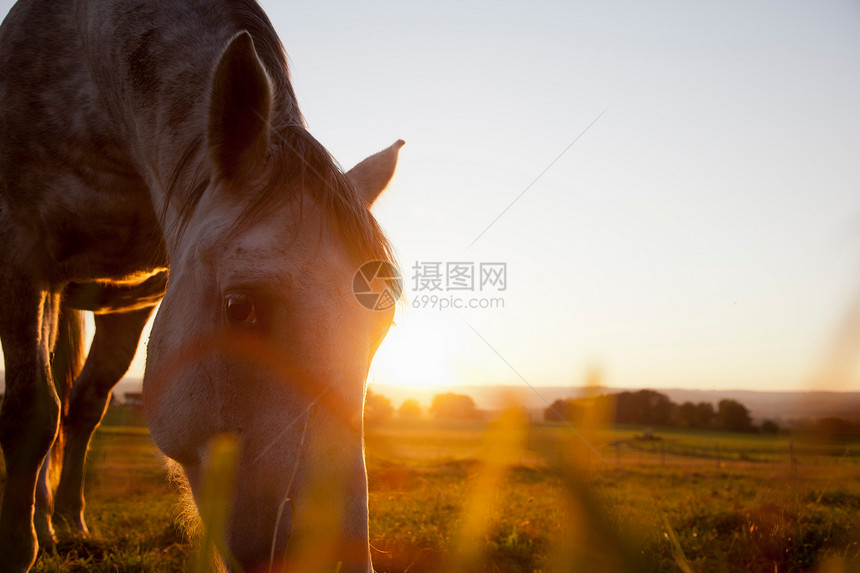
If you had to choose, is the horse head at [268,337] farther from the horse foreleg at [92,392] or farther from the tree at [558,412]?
the horse foreleg at [92,392]

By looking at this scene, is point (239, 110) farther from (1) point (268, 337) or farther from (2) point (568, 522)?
(2) point (568, 522)

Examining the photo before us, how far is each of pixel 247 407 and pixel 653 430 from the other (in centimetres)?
2772

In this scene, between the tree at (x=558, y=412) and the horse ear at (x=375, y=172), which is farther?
the horse ear at (x=375, y=172)

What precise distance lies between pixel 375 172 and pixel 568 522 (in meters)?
2.57

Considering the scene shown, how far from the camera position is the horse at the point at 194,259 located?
1.74 metres

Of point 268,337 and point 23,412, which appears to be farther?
point 23,412

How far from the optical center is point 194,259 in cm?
216

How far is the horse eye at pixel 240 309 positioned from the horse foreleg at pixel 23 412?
1.87m

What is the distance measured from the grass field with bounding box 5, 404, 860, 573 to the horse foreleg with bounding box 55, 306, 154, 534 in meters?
0.29

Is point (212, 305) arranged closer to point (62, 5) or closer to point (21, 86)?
point (21, 86)

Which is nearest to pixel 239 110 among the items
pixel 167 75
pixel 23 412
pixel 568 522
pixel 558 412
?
pixel 167 75

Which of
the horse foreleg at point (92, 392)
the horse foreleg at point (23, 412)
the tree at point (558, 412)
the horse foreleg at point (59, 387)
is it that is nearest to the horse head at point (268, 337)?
the tree at point (558, 412)

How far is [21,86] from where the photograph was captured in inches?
137

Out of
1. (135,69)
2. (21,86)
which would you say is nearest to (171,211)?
(135,69)
